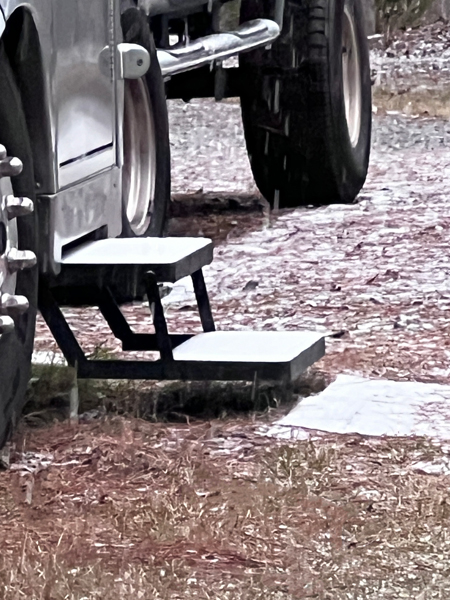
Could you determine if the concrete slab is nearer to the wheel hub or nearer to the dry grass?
the dry grass

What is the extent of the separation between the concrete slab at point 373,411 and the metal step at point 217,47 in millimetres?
2041

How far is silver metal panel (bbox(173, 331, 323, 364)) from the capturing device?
4.34 meters

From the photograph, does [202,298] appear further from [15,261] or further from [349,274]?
[349,274]

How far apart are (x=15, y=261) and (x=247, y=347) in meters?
0.84

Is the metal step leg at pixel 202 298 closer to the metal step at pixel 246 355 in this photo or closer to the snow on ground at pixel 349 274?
the metal step at pixel 246 355

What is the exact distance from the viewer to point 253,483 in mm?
3766

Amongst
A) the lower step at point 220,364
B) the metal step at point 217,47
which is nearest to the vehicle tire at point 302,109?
the metal step at point 217,47

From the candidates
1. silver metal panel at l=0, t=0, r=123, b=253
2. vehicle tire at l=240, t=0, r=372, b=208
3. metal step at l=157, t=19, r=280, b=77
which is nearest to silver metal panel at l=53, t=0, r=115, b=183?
silver metal panel at l=0, t=0, r=123, b=253

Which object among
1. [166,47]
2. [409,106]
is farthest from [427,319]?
[409,106]

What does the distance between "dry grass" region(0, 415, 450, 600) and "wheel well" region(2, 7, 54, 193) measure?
0.67 m

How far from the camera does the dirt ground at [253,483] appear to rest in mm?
3166

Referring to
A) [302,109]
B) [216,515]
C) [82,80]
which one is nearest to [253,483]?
[216,515]

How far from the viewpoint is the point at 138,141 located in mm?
6020

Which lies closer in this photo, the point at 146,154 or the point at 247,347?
the point at 247,347
